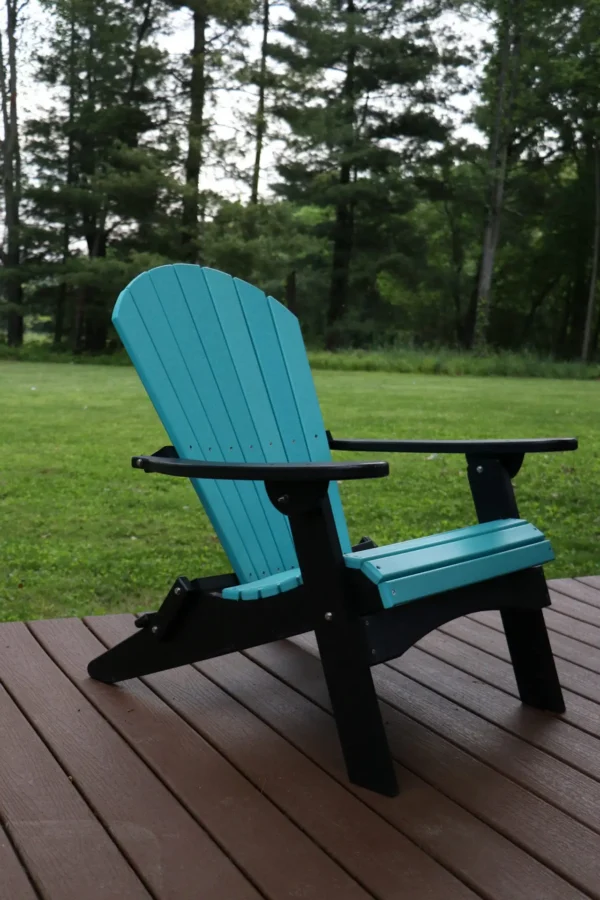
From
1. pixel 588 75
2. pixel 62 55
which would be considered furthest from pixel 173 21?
pixel 588 75

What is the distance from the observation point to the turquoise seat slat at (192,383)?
2189mm

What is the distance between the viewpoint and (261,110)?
17.9 meters

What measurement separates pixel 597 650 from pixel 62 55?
62.6 ft

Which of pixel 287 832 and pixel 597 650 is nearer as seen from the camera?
pixel 287 832

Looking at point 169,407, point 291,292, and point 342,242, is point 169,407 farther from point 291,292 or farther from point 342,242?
point 291,292

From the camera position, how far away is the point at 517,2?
16953 millimetres

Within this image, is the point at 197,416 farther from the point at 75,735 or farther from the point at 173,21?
the point at 173,21

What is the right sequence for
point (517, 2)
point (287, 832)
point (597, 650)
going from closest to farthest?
1. point (287, 832)
2. point (597, 650)
3. point (517, 2)

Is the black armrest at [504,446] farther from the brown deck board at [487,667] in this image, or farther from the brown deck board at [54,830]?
the brown deck board at [54,830]

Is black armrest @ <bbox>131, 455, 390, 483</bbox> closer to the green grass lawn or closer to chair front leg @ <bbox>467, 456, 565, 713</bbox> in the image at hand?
chair front leg @ <bbox>467, 456, 565, 713</bbox>

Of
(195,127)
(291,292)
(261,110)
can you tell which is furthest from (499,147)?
(291,292)

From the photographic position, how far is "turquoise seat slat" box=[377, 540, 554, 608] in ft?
5.42

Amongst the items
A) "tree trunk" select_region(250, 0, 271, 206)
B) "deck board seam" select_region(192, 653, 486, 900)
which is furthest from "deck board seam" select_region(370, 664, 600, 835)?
"tree trunk" select_region(250, 0, 271, 206)

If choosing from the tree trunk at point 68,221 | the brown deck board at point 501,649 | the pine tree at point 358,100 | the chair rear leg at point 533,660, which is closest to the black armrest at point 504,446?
the chair rear leg at point 533,660
